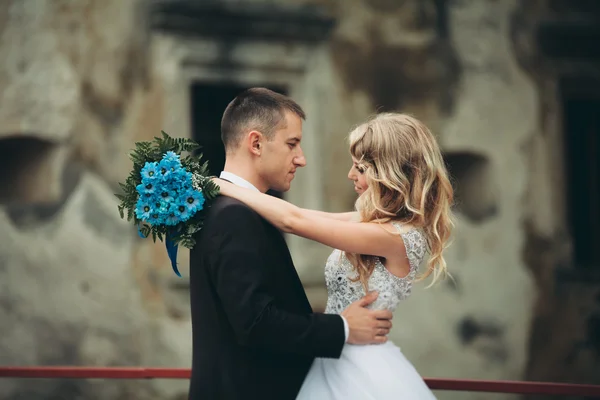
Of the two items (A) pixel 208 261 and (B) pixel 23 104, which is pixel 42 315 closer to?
(B) pixel 23 104

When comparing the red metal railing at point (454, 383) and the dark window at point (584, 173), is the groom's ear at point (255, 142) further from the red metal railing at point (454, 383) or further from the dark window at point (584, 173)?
the dark window at point (584, 173)

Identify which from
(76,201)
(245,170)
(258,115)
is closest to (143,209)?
(245,170)

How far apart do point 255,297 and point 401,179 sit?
0.72m

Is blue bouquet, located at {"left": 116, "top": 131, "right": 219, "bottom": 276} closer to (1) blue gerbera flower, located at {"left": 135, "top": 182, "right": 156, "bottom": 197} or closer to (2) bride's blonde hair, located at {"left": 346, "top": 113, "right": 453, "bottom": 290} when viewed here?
(1) blue gerbera flower, located at {"left": 135, "top": 182, "right": 156, "bottom": 197}

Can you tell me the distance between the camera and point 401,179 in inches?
133

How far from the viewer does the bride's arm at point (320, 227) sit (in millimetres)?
3230

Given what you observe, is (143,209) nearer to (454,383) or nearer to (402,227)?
(402,227)

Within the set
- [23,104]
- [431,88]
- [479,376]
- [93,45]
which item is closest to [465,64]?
[431,88]

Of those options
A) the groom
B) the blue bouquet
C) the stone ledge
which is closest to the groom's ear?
the groom

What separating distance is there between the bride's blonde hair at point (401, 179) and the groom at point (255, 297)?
0.24 m

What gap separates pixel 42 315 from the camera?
24.7 ft

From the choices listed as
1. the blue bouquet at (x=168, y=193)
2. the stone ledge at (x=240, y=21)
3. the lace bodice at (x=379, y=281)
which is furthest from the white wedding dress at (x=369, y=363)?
the stone ledge at (x=240, y=21)

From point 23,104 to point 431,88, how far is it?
3.79m

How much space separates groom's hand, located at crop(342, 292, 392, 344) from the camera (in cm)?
327
